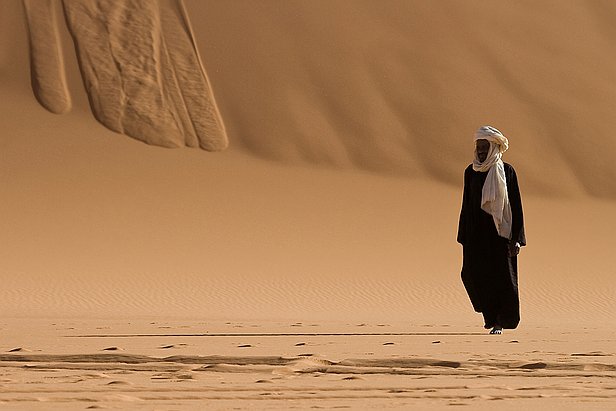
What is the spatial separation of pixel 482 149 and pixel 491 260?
33.5 inches

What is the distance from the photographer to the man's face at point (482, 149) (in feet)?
32.5

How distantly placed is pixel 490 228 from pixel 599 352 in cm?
245

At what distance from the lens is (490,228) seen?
32.7ft

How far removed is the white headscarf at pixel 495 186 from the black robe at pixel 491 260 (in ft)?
0.23

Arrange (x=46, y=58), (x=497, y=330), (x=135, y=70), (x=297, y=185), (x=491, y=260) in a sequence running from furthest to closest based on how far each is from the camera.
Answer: (x=46, y=58) → (x=135, y=70) → (x=297, y=185) → (x=491, y=260) → (x=497, y=330)

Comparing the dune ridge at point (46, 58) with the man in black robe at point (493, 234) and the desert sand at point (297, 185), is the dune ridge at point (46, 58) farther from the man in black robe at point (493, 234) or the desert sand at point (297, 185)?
the man in black robe at point (493, 234)

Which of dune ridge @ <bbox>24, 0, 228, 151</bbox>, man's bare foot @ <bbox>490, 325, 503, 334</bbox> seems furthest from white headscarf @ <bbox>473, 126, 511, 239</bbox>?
dune ridge @ <bbox>24, 0, 228, 151</bbox>

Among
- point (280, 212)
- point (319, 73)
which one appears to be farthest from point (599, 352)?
point (319, 73)

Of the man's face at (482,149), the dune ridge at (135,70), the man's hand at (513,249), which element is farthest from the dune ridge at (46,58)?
the man's hand at (513,249)

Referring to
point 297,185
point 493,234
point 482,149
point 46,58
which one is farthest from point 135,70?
point 493,234

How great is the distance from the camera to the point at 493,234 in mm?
9938

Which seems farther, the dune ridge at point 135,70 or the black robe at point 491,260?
the dune ridge at point 135,70

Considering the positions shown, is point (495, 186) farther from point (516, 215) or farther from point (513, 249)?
point (513, 249)

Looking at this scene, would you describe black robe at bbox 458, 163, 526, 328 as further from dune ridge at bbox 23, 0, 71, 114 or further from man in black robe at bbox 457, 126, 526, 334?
dune ridge at bbox 23, 0, 71, 114
